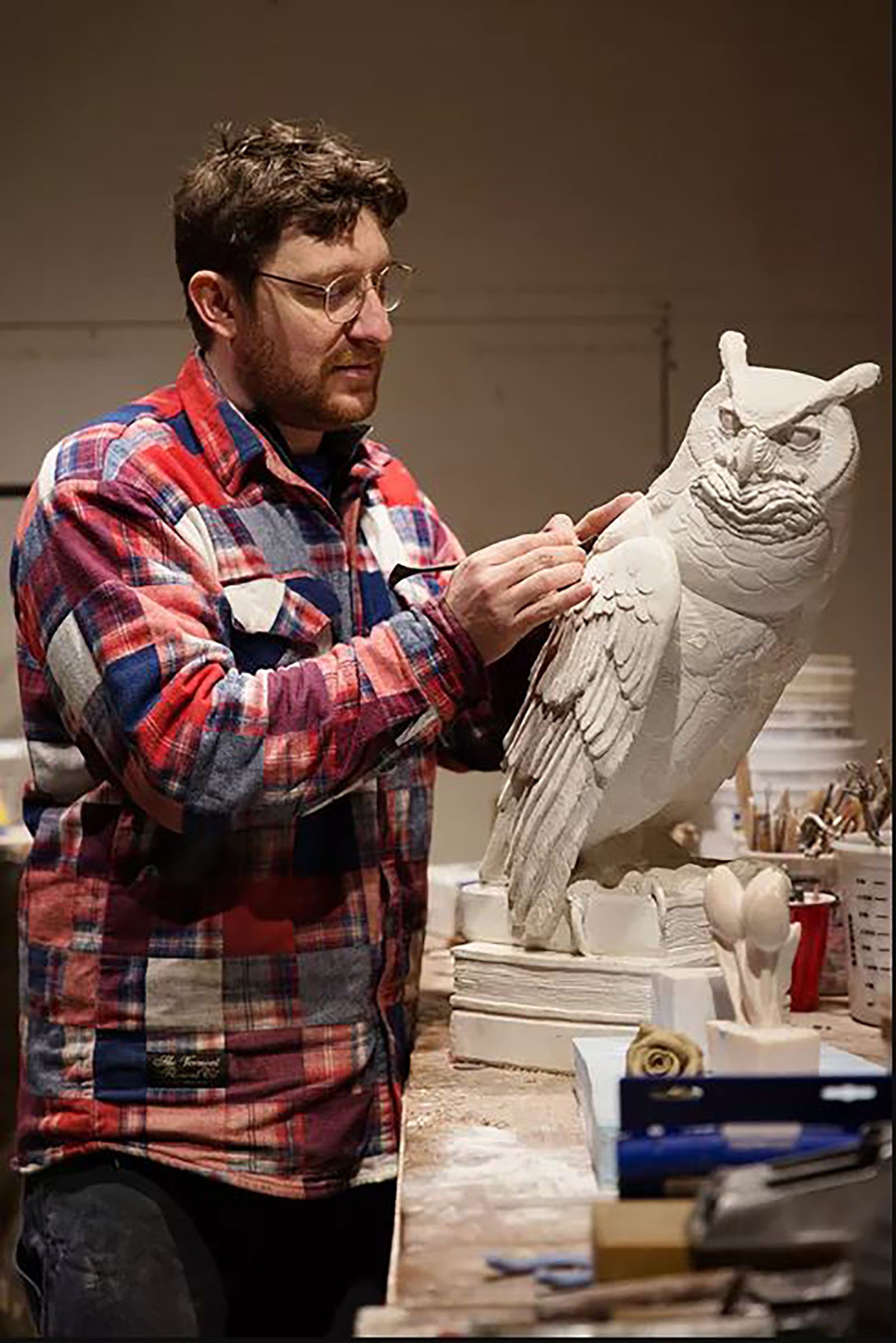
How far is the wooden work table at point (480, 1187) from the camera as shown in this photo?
4.23 feet

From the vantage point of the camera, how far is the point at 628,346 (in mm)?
3600

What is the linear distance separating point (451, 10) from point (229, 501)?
1.52 metres

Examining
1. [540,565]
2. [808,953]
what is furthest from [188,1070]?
[808,953]

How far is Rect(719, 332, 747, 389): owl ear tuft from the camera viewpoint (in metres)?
1.95

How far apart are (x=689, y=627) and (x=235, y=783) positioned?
0.55 meters

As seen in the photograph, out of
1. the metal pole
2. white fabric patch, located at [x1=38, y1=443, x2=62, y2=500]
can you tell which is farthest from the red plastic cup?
the metal pole

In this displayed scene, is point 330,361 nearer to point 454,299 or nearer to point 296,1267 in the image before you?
point 296,1267

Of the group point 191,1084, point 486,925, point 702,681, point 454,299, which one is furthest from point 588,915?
point 454,299

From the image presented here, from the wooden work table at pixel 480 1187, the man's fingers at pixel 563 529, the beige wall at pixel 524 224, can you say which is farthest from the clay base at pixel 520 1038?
the beige wall at pixel 524 224

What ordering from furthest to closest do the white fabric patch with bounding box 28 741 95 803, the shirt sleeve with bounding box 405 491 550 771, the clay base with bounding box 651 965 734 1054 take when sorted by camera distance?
the shirt sleeve with bounding box 405 491 550 771, the white fabric patch with bounding box 28 741 95 803, the clay base with bounding box 651 965 734 1054

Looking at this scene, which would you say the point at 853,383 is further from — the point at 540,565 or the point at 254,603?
the point at 254,603

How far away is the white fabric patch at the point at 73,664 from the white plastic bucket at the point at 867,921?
103cm

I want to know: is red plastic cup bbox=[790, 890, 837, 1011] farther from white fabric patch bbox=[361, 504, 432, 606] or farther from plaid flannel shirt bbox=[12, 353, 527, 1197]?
white fabric patch bbox=[361, 504, 432, 606]

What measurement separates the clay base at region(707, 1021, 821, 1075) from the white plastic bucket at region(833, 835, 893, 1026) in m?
0.66
